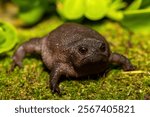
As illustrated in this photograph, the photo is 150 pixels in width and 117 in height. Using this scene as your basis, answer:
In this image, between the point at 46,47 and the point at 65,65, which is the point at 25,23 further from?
the point at 65,65

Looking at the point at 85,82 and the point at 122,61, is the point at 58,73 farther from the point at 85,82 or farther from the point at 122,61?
the point at 122,61

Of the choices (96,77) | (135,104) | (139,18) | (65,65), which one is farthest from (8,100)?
(139,18)

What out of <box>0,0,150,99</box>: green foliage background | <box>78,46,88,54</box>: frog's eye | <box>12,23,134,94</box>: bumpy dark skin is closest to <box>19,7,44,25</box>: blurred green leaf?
<box>0,0,150,99</box>: green foliage background

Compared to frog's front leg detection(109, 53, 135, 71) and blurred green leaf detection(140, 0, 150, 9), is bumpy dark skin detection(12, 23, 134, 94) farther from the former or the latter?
blurred green leaf detection(140, 0, 150, 9)

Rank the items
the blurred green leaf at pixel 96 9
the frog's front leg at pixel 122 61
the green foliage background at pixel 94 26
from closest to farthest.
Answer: the green foliage background at pixel 94 26
the frog's front leg at pixel 122 61
the blurred green leaf at pixel 96 9

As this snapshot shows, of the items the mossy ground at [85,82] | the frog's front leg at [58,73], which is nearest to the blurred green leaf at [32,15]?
the mossy ground at [85,82]

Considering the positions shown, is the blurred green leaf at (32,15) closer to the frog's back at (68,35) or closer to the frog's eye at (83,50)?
the frog's back at (68,35)

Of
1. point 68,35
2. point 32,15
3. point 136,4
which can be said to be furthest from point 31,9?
point 136,4
